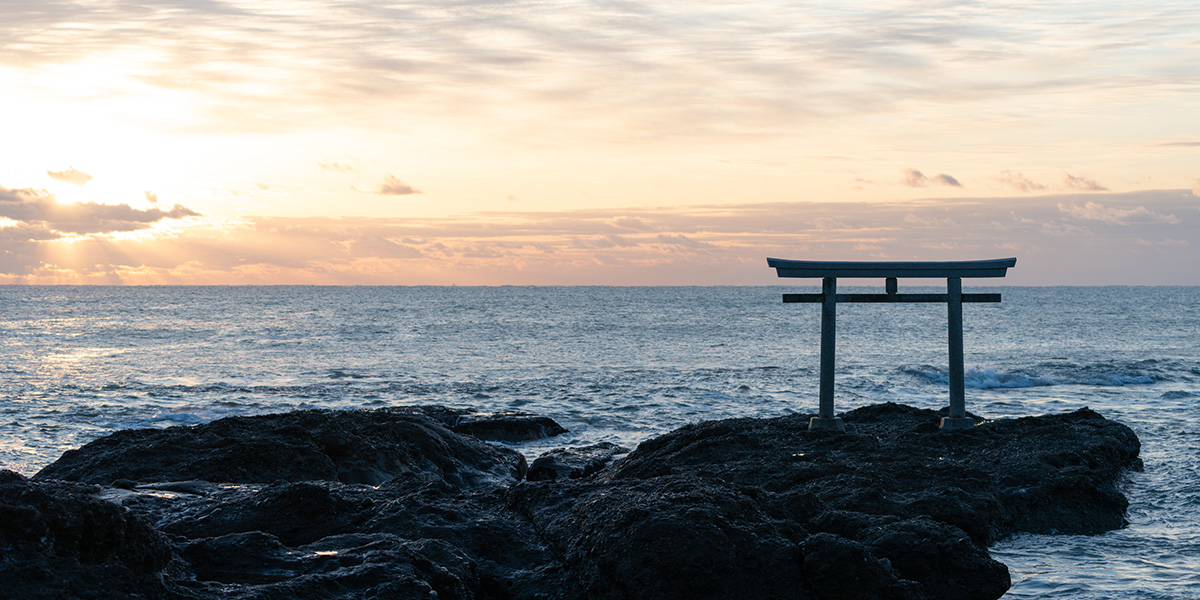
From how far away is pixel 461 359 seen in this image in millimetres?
38094

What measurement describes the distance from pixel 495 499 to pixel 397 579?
2.49 m

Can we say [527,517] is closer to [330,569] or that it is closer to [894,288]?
[330,569]

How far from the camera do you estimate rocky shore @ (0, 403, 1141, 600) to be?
4906 mm

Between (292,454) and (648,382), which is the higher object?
(292,454)

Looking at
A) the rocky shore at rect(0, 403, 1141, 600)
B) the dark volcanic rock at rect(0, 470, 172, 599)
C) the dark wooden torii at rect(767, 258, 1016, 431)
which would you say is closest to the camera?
the dark volcanic rock at rect(0, 470, 172, 599)

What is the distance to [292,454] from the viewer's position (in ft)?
33.5

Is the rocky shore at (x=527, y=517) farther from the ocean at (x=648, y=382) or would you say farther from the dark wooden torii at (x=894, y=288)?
the dark wooden torii at (x=894, y=288)

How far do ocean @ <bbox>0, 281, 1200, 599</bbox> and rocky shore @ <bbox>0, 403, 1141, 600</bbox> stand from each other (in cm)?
120

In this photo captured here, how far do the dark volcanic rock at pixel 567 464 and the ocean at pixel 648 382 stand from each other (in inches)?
92.2

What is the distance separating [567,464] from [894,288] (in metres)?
6.01

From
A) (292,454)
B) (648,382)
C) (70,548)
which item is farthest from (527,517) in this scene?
(648,382)

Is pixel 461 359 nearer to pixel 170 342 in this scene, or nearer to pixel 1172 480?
pixel 170 342

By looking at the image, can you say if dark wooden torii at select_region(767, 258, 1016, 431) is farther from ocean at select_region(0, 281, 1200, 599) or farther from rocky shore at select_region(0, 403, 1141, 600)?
ocean at select_region(0, 281, 1200, 599)

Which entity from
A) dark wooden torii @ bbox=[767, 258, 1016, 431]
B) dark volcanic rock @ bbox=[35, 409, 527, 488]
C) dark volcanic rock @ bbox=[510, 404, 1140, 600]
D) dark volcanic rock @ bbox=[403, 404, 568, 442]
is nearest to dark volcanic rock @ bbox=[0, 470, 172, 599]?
dark volcanic rock @ bbox=[510, 404, 1140, 600]
